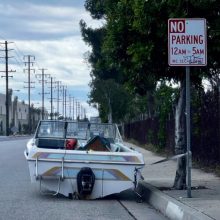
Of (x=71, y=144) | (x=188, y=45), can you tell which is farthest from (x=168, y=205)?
(x=71, y=144)

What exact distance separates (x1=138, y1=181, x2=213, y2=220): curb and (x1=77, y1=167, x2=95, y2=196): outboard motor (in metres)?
1.33

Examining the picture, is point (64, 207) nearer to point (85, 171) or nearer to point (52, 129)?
point (85, 171)

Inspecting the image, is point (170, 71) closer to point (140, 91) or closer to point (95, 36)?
point (140, 91)

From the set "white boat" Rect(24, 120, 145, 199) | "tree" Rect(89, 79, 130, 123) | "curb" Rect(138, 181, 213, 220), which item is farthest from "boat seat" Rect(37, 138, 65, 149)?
"tree" Rect(89, 79, 130, 123)

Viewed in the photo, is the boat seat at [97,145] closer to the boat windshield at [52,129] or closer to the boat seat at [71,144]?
the boat seat at [71,144]

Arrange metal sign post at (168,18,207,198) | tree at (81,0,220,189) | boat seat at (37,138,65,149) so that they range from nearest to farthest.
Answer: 1. metal sign post at (168,18,207,198)
2. tree at (81,0,220,189)
3. boat seat at (37,138,65,149)

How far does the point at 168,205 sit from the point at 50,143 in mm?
4878

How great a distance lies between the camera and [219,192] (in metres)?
14.0

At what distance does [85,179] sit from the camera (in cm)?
1380

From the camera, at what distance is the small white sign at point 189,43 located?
506 inches

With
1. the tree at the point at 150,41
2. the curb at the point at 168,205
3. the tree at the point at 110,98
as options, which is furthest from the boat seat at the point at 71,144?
the tree at the point at 110,98

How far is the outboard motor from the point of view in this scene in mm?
13812

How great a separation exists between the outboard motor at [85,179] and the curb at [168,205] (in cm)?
133

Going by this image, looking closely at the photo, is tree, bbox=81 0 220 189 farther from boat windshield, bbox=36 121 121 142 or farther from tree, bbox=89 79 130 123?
tree, bbox=89 79 130 123
